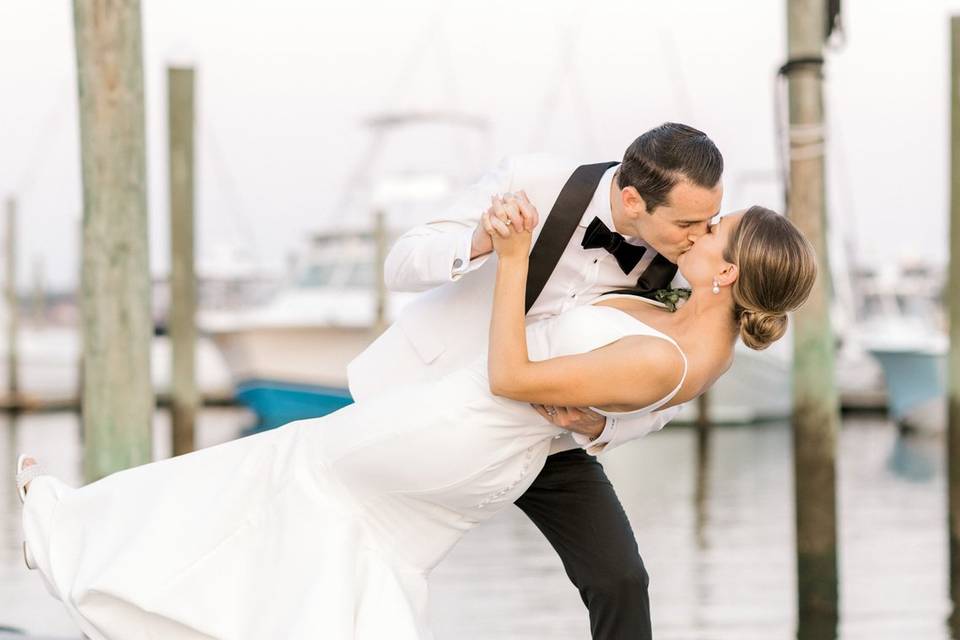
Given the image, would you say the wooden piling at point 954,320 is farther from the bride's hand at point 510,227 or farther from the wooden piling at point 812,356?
the bride's hand at point 510,227

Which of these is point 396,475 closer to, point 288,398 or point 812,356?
point 812,356

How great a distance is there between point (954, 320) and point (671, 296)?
4.68 metres

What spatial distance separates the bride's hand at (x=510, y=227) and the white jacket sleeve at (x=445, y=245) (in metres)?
0.11

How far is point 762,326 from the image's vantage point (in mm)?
2777

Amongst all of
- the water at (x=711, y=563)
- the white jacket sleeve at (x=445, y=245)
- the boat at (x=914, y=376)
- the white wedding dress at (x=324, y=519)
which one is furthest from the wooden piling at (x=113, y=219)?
the boat at (x=914, y=376)

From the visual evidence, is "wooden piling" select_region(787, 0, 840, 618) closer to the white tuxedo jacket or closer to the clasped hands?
the white tuxedo jacket

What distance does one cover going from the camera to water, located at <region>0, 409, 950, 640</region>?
241 inches

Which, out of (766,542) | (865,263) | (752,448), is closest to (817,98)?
(766,542)

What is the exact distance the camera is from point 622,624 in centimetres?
318

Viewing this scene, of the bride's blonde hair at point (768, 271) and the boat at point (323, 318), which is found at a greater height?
the bride's blonde hair at point (768, 271)

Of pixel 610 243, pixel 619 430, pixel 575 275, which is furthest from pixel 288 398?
pixel 619 430

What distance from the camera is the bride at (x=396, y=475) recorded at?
2732mm

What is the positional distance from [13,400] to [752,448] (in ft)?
44.2

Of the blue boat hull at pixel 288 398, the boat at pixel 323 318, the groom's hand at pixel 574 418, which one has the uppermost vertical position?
the groom's hand at pixel 574 418
